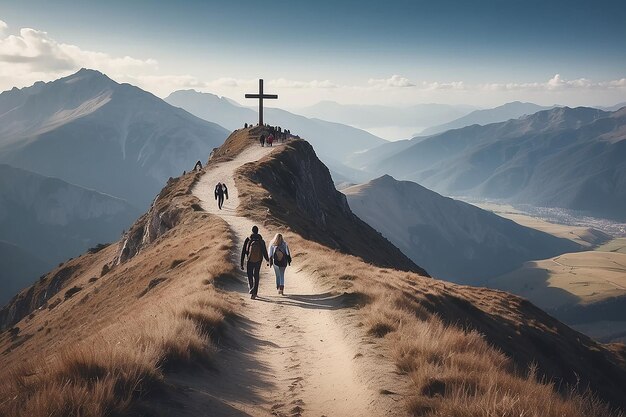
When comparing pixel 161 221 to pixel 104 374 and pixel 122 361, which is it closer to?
pixel 122 361

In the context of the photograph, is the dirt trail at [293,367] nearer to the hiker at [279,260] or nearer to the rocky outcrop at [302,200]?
the hiker at [279,260]

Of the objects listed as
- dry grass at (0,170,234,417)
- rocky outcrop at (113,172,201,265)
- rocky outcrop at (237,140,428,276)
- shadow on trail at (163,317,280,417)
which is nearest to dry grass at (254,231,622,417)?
shadow on trail at (163,317,280,417)

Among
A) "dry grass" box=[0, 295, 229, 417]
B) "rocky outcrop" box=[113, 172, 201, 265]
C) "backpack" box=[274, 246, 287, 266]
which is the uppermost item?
"dry grass" box=[0, 295, 229, 417]

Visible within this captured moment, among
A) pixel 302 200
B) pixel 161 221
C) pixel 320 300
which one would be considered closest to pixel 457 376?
pixel 320 300

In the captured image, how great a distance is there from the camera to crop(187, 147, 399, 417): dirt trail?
344 inches

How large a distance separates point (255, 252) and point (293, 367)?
26.3 feet

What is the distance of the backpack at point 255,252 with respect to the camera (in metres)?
18.7

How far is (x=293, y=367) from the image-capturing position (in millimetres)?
11430

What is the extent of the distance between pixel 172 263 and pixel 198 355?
19.6 metres

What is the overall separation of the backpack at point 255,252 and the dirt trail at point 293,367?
5.31 ft

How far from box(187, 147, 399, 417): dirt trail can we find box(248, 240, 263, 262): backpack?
5.31 ft

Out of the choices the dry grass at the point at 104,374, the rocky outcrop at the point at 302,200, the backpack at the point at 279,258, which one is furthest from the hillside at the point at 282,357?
the rocky outcrop at the point at 302,200

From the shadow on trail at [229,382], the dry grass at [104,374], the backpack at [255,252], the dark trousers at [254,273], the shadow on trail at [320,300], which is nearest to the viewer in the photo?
the dry grass at [104,374]

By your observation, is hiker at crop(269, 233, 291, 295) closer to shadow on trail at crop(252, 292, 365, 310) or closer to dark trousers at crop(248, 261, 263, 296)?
shadow on trail at crop(252, 292, 365, 310)
